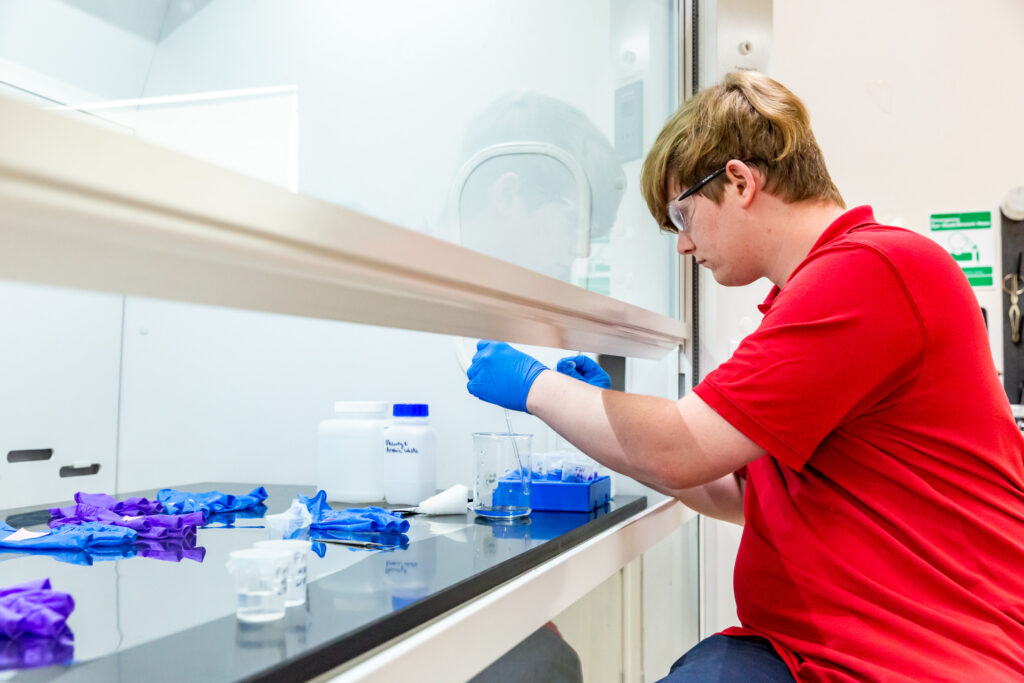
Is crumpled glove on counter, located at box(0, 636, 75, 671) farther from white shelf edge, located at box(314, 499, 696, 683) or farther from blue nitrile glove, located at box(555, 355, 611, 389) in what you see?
blue nitrile glove, located at box(555, 355, 611, 389)

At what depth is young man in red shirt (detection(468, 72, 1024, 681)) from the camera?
0.97 meters

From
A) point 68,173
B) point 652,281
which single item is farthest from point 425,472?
point 68,173

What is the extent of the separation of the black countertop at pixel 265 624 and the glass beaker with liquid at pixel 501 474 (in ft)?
0.40

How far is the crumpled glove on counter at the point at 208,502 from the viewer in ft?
4.47

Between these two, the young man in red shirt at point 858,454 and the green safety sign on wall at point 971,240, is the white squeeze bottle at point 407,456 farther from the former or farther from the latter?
the green safety sign on wall at point 971,240

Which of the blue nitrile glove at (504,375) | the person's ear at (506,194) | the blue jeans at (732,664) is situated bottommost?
the blue jeans at (732,664)

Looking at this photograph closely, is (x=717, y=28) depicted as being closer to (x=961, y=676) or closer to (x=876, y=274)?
(x=876, y=274)

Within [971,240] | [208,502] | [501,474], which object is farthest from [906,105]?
[208,502]

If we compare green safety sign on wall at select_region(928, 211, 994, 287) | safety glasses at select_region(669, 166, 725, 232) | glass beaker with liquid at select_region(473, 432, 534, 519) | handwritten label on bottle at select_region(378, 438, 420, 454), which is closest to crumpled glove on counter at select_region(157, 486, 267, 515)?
handwritten label on bottle at select_region(378, 438, 420, 454)

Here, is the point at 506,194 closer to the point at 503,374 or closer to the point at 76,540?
the point at 503,374

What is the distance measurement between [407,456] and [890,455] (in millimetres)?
849

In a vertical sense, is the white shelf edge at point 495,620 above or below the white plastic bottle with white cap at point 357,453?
below

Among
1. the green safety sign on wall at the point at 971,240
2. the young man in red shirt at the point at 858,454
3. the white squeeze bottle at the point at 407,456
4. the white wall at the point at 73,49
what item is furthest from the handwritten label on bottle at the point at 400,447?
the green safety sign on wall at the point at 971,240

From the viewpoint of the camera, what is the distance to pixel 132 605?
759 mm
